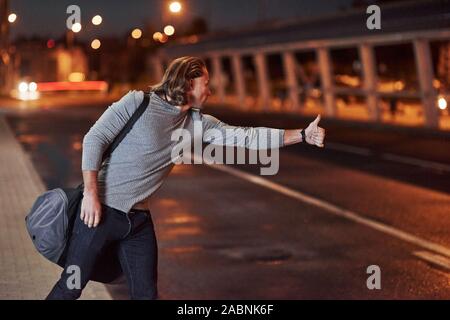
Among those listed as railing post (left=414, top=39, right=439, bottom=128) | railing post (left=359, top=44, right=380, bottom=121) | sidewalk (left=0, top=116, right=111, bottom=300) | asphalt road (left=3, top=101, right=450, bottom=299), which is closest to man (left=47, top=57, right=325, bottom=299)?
sidewalk (left=0, top=116, right=111, bottom=300)

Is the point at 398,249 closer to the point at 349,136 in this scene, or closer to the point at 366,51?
the point at 349,136

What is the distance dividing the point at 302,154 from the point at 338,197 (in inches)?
292

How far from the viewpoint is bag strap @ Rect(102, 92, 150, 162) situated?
4.83 meters

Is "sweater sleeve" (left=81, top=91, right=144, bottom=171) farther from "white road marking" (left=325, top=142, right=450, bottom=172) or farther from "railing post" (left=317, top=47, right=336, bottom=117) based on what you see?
"railing post" (left=317, top=47, right=336, bottom=117)

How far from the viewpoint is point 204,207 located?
1275 cm

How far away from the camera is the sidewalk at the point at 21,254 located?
7.27 m

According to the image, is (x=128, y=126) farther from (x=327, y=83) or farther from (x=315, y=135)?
(x=327, y=83)

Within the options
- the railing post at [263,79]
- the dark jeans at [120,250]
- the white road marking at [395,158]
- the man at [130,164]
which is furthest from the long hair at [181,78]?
the railing post at [263,79]

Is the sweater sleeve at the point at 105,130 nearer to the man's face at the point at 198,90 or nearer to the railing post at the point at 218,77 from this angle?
the man's face at the point at 198,90

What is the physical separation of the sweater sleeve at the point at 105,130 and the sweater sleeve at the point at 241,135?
52cm

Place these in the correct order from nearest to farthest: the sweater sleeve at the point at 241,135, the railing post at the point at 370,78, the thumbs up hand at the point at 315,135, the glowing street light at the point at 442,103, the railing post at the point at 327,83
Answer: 1. the thumbs up hand at the point at 315,135
2. the sweater sleeve at the point at 241,135
3. the glowing street light at the point at 442,103
4. the railing post at the point at 370,78
5. the railing post at the point at 327,83

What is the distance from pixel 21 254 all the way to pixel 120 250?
384 centimetres

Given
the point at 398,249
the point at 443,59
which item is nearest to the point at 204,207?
the point at 398,249

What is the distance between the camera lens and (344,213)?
12078 millimetres
